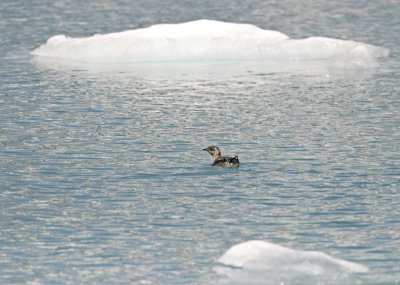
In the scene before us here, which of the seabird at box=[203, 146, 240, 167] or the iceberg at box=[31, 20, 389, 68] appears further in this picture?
the iceberg at box=[31, 20, 389, 68]

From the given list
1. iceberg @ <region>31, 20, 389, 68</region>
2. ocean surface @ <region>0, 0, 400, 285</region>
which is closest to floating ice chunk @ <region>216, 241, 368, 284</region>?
ocean surface @ <region>0, 0, 400, 285</region>

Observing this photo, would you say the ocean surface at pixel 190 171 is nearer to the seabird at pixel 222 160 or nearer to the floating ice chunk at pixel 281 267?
the floating ice chunk at pixel 281 267

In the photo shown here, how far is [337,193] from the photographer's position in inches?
734

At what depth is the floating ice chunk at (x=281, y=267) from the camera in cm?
1392

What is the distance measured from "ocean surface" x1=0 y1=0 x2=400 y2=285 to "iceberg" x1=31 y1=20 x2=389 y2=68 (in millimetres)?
582

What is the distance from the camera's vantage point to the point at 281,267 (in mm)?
14188

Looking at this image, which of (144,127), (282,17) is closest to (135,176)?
(144,127)

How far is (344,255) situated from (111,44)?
2083cm

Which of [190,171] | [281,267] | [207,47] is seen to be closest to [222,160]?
[190,171]

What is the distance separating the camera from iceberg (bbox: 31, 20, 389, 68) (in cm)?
3469

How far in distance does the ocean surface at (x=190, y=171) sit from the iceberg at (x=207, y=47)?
1.91ft

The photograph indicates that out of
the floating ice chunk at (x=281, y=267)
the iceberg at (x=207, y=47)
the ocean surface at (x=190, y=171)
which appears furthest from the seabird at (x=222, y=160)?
the iceberg at (x=207, y=47)

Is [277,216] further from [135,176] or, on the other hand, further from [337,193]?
[135,176]

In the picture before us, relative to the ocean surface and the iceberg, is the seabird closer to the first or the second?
the ocean surface
